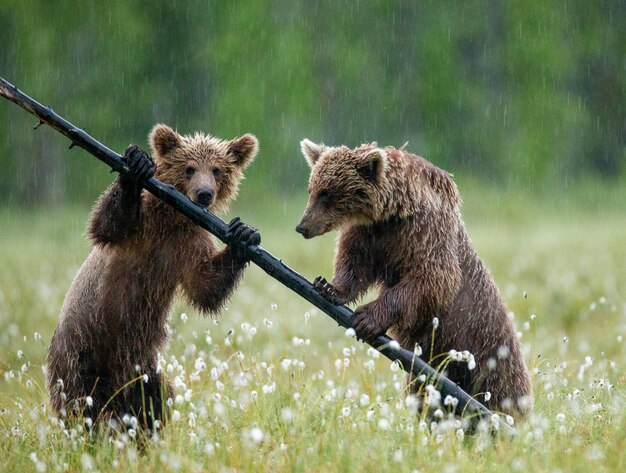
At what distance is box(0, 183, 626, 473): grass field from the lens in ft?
14.7

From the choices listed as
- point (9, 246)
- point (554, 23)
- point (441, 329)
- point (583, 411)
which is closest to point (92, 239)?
point (441, 329)

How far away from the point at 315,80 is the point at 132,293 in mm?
19291

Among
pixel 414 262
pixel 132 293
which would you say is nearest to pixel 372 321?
pixel 414 262

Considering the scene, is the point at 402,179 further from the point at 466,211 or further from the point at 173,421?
the point at 466,211

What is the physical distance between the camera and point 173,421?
16.5 ft

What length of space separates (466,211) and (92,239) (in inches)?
642

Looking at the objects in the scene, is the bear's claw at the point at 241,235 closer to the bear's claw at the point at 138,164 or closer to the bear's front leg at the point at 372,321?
the bear's claw at the point at 138,164

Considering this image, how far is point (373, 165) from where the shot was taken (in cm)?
551

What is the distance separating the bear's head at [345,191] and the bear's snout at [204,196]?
1.81 ft

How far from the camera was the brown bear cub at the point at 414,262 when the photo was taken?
545 cm

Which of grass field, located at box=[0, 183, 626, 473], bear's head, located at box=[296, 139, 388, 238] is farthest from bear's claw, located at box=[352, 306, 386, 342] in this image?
bear's head, located at box=[296, 139, 388, 238]

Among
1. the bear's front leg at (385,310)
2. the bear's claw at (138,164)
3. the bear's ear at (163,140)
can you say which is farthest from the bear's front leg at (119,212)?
the bear's front leg at (385,310)

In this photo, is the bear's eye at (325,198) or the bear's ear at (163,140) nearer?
the bear's eye at (325,198)

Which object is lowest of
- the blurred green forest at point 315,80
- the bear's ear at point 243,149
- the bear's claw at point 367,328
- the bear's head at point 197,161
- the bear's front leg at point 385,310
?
the bear's claw at point 367,328
